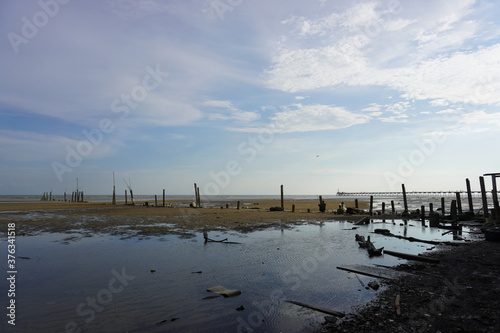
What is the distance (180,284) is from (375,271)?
21.6 ft

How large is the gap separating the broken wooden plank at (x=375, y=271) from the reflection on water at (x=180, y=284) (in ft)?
1.59

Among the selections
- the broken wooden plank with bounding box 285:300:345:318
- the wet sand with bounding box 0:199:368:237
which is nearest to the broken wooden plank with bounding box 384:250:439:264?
the broken wooden plank with bounding box 285:300:345:318

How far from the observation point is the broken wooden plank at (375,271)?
9.28 meters

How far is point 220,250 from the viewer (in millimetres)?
13484

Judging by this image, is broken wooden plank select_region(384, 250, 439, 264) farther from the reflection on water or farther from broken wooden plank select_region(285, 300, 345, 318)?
broken wooden plank select_region(285, 300, 345, 318)

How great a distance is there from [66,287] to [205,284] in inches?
158

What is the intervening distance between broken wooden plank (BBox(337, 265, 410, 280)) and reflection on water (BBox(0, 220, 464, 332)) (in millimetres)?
485

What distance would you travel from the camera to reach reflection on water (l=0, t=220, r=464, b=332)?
6.22 metres

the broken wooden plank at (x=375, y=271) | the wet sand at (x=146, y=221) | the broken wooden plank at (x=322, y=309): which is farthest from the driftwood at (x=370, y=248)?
the wet sand at (x=146, y=221)

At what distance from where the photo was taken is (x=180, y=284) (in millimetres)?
8648

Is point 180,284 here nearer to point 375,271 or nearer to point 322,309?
point 322,309

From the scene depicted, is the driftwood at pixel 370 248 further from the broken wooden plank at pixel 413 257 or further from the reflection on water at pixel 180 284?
the broken wooden plank at pixel 413 257

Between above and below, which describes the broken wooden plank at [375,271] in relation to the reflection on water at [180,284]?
below

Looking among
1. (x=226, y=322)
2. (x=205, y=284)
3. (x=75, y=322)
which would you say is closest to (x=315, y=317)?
(x=226, y=322)
